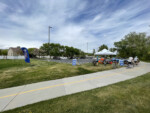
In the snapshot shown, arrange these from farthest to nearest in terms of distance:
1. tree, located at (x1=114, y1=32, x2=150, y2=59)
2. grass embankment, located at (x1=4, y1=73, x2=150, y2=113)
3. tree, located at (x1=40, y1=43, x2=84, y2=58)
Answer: tree, located at (x1=40, y1=43, x2=84, y2=58), tree, located at (x1=114, y1=32, x2=150, y2=59), grass embankment, located at (x1=4, y1=73, x2=150, y2=113)

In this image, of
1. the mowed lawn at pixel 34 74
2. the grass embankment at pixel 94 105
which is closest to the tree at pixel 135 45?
the mowed lawn at pixel 34 74

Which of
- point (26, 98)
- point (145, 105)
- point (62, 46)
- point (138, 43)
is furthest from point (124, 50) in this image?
point (26, 98)

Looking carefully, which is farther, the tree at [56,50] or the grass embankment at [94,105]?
the tree at [56,50]

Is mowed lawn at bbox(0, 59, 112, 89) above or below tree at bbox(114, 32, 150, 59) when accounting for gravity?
below

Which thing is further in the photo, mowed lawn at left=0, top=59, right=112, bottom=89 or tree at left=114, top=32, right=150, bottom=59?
tree at left=114, top=32, right=150, bottom=59

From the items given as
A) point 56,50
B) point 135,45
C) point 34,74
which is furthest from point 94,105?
point 56,50

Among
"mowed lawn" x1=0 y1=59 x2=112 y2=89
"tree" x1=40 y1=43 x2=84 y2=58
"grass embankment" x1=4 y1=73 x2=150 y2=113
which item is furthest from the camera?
"tree" x1=40 y1=43 x2=84 y2=58

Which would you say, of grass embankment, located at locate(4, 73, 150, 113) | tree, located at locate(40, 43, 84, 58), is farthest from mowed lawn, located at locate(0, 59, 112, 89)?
tree, located at locate(40, 43, 84, 58)

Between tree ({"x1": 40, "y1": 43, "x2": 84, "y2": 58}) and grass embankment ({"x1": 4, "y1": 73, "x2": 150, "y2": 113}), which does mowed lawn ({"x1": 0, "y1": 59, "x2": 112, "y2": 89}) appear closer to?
grass embankment ({"x1": 4, "y1": 73, "x2": 150, "y2": 113})

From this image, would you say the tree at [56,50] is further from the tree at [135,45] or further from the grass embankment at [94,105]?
the grass embankment at [94,105]

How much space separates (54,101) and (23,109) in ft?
3.12

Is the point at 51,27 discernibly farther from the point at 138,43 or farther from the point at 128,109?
the point at 138,43

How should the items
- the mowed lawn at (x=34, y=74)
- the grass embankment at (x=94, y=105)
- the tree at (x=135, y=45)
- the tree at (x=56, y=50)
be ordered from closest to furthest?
the grass embankment at (x=94, y=105) → the mowed lawn at (x=34, y=74) → the tree at (x=135, y=45) → the tree at (x=56, y=50)

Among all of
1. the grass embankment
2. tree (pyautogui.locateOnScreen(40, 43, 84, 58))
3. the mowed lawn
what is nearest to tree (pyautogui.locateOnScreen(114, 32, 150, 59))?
the mowed lawn
